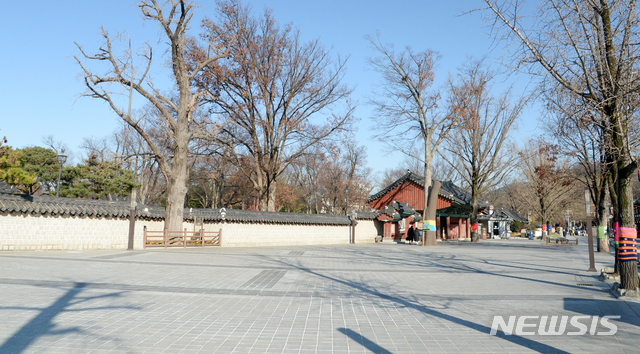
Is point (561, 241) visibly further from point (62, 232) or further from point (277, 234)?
point (62, 232)

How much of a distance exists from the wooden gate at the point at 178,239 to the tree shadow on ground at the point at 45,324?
11.9 m

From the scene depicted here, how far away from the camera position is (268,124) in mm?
29375

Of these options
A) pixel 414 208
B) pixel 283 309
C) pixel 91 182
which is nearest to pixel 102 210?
pixel 283 309

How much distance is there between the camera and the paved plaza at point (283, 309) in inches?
193

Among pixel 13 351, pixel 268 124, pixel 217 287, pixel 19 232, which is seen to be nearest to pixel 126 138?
pixel 268 124

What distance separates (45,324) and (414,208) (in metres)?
33.2

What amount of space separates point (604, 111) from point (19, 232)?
1915 centimetres

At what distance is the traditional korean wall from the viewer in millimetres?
15562

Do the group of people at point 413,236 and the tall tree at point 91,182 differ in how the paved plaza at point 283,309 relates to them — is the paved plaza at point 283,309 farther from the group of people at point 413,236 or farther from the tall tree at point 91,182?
the tall tree at point 91,182

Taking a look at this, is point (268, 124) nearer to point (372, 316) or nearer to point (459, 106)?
point (459, 106)

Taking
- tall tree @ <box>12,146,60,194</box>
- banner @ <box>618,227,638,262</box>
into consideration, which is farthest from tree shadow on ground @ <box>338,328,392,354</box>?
tall tree @ <box>12,146,60,194</box>

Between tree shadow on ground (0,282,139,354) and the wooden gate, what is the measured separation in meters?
11.9

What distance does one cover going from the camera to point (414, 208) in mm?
36375

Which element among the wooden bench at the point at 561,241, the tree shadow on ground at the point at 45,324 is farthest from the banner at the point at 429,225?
the tree shadow on ground at the point at 45,324
